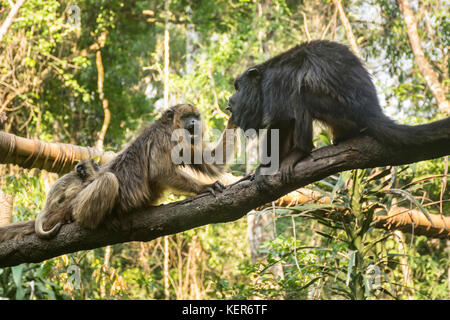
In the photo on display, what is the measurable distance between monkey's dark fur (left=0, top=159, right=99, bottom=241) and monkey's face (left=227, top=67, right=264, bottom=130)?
123 cm

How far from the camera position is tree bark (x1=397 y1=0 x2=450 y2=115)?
7.10 m

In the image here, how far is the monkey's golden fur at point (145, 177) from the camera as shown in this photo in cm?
322

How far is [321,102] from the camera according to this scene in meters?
2.88

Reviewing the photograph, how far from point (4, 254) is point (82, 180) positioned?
0.85 m

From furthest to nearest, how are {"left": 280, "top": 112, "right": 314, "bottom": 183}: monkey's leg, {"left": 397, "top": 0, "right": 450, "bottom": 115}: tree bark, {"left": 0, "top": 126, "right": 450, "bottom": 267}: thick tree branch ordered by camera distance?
{"left": 397, "top": 0, "right": 450, "bottom": 115}: tree bark → {"left": 280, "top": 112, "right": 314, "bottom": 183}: monkey's leg → {"left": 0, "top": 126, "right": 450, "bottom": 267}: thick tree branch

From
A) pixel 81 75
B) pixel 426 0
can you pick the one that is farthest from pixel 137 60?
pixel 426 0

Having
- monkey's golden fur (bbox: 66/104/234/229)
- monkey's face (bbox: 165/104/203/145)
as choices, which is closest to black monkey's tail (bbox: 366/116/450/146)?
monkey's golden fur (bbox: 66/104/234/229)

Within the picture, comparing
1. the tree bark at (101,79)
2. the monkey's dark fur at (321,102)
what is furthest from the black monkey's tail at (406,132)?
the tree bark at (101,79)

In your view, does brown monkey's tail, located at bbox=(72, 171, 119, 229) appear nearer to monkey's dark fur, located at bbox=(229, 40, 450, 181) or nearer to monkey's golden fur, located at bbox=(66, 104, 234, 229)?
monkey's golden fur, located at bbox=(66, 104, 234, 229)

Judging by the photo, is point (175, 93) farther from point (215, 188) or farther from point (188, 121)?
point (215, 188)

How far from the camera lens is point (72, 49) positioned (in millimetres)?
11773

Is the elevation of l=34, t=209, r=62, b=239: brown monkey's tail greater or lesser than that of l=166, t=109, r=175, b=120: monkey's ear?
lesser

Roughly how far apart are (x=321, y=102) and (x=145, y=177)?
1365mm
